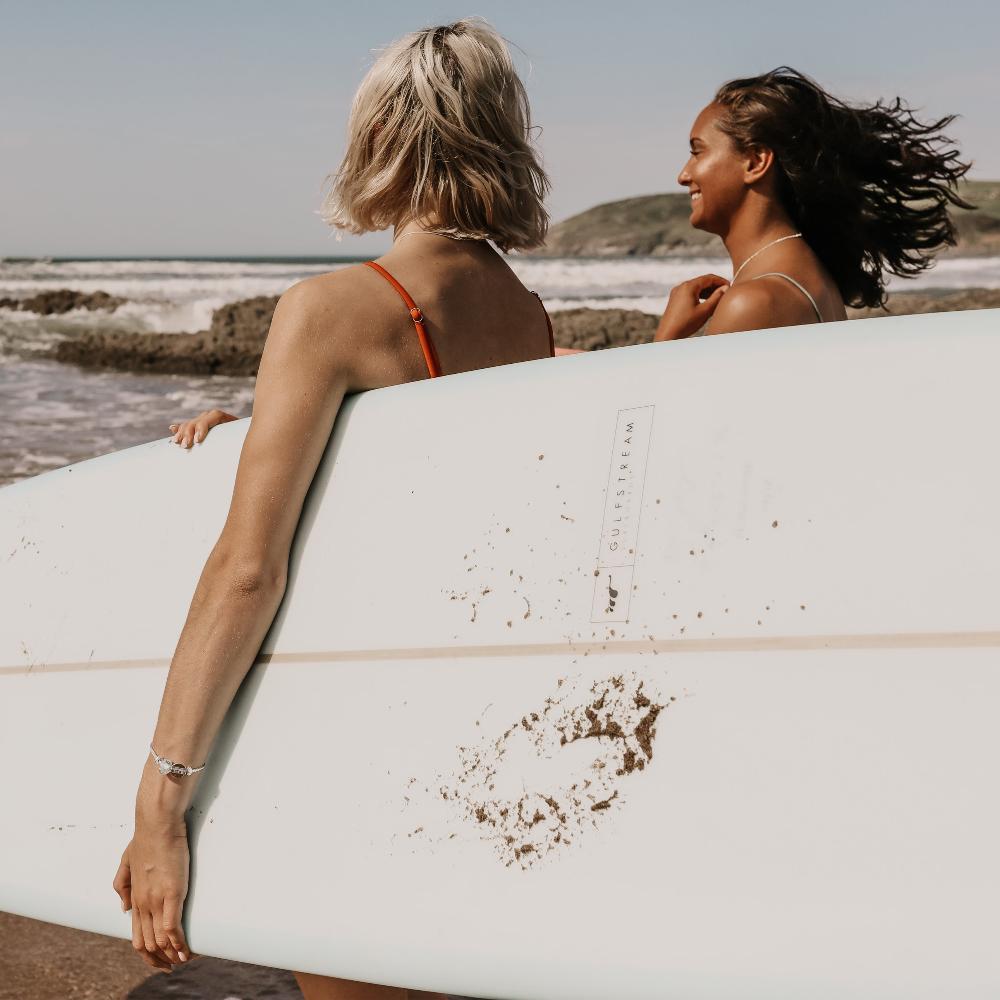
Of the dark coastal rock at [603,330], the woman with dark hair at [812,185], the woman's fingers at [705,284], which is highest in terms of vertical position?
the woman with dark hair at [812,185]

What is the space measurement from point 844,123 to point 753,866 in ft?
5.65

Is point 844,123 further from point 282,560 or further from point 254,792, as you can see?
point 254,792

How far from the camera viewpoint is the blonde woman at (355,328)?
61.3 inches

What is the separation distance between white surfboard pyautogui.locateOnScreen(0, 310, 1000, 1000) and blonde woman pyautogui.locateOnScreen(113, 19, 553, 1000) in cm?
8

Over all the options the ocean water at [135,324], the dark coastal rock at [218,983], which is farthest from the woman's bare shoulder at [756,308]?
the ocean water at [135,324]

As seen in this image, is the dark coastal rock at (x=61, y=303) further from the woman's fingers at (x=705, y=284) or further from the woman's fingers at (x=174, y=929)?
the woman's fingers at (x=174, y=929)

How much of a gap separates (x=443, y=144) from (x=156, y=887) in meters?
1.12

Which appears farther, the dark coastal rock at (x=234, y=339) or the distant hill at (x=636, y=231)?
the distant hill at (x=636, y=231)

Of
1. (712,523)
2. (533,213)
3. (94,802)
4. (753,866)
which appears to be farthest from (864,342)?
(94,802)

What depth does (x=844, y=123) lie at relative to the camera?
8.01 feet

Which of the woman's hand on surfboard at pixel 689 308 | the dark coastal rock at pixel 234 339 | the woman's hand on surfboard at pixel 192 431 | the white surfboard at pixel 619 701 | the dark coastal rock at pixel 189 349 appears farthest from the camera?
the dark coastal rock at pixel 189 349

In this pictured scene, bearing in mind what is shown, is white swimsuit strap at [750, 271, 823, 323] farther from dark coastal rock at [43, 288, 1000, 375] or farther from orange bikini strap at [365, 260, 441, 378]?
dark coastal rock at [43, 288, 1000, 375]

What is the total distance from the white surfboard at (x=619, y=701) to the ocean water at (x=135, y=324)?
5270mm

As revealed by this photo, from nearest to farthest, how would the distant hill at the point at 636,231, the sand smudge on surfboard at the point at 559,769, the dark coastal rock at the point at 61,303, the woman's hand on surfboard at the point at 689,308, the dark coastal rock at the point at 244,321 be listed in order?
1. the sand smudge on surfboard at the point at 559,769
2. the woman's hand on surfboard at the point at 689,308
3. the dark coastal rock at the point at 244,321
4. the dark coastal rock at the point at 61,303
5. the distant hill at the point at 636,231
